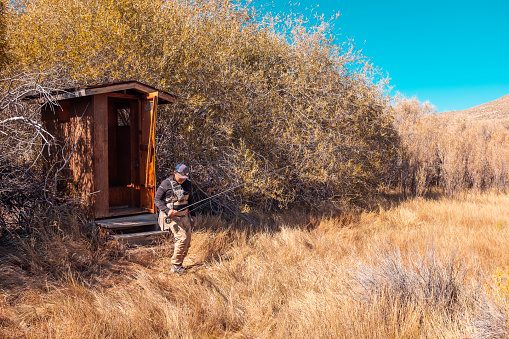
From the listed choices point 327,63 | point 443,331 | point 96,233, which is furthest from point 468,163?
point 96,233

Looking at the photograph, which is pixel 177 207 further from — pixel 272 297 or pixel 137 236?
pixel 272 297

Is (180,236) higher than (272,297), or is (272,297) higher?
(180,236)

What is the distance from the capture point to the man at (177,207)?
5469 mm

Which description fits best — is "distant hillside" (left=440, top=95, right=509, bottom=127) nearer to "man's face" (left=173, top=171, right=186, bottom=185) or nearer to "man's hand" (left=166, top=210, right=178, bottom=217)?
"man's face" (left=173, top=171, right=186, bottom=185)

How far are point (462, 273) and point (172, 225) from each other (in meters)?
3.88

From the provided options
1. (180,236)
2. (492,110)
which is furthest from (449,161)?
(492,110)

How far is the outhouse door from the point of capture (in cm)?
708

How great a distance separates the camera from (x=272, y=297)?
4.65m

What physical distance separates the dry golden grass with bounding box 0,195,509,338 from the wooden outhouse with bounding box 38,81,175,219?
1345mm

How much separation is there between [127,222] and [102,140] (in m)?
1.49

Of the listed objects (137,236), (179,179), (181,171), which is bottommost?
(137,236)

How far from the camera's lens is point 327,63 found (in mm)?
10320

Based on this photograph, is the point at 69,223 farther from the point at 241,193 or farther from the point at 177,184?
the point at 241,193

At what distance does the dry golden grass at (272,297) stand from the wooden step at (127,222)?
54cm
